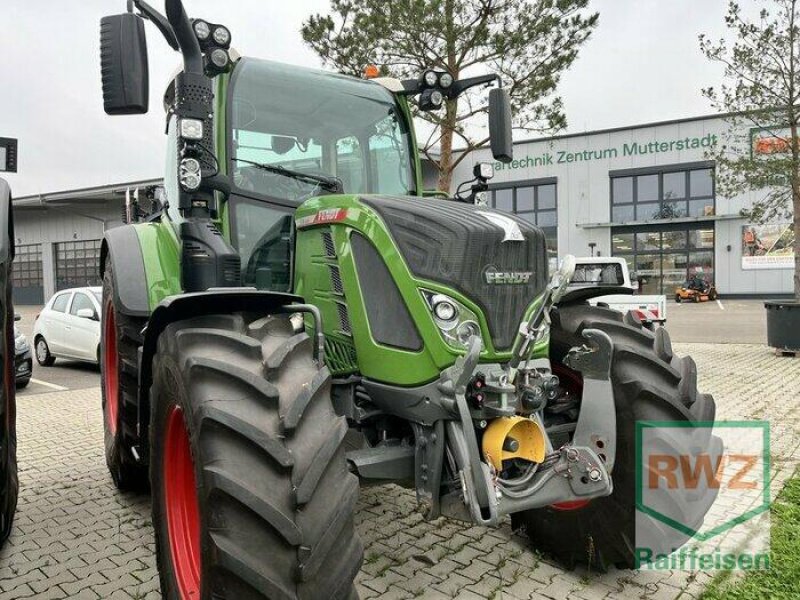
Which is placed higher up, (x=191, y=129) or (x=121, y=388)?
(x=191, y=129)

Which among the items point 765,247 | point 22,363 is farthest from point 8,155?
point 765,247

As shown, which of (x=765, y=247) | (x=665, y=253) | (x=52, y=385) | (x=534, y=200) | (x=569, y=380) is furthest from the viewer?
(x=534, y=200)

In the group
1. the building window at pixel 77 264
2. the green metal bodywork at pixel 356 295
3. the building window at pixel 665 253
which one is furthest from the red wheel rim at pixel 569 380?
the building window at pixel 77 264

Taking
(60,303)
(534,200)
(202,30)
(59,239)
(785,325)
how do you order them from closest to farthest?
(202,30) → (785,325) → (60,303) → (534,200) → (59,239)

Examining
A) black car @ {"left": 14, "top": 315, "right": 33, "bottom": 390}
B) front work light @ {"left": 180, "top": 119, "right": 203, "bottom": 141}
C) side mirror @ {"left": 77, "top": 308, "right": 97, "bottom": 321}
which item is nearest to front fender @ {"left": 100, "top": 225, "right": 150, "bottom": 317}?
A: front work light @ {"left": 180, "top": 119, "right": 203, "bottom": 141}

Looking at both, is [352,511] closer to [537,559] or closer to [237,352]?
[237,352]

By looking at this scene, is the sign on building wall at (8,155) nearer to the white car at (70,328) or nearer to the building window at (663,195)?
the white car at (70,328)

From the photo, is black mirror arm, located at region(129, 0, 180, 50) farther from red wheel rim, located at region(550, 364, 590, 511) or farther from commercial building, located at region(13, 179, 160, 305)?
commercial building, located at region(13, 179, 160, 305)

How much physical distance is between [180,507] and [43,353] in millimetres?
A: 12035

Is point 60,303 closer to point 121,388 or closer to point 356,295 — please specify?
point 121,388

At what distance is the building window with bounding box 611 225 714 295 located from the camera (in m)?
30.0

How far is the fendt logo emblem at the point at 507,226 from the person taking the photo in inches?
108

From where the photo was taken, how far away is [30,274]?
141 ft

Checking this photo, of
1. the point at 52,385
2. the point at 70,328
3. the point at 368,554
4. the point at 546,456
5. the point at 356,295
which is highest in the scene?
the point at 356,295
